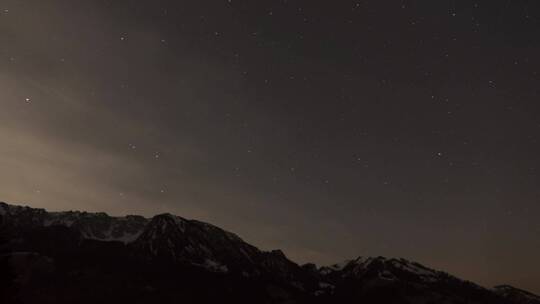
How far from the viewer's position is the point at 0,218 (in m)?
37.9

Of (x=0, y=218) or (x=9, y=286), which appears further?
(x=9, y=286)

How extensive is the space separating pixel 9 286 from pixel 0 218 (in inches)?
Result: 229

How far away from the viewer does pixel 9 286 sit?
4069cm

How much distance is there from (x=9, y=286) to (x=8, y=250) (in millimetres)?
2931

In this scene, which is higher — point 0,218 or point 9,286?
point 0,218

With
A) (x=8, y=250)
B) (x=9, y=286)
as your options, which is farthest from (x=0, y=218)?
(x=9, y=286)

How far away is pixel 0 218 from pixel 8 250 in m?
2.93

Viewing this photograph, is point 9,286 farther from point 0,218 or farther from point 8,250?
point 0,218

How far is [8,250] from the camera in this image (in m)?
39.6
